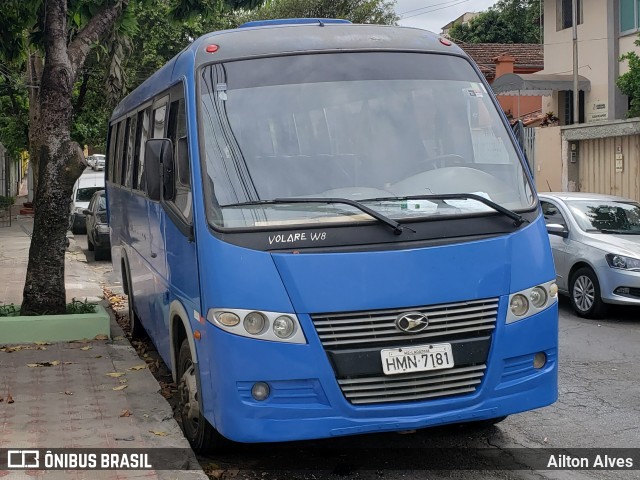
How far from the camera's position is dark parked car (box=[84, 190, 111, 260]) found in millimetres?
19078

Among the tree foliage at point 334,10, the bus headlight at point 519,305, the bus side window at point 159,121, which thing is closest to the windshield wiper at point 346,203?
the bus headlight at point 519,305

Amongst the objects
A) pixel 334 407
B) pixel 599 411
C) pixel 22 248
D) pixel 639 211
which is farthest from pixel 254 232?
pixel 22 248

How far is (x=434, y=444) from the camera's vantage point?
6059 millimetres

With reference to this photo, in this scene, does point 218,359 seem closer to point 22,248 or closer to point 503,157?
point 503,157

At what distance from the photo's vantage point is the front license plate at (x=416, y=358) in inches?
190

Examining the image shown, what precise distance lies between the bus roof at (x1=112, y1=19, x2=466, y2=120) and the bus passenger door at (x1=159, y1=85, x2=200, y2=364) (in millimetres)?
312

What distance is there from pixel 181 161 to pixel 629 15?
2271 cm

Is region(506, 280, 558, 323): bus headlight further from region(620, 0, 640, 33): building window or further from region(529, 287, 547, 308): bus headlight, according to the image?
region(620, 0, 640, 33): building window

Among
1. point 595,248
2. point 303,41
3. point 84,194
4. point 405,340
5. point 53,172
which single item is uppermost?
point 303,41

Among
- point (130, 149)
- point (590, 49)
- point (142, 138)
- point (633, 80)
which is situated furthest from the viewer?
Result: point (590, 49)

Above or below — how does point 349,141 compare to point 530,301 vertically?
above

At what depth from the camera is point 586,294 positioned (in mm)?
11188

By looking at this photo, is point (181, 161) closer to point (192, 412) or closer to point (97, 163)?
point (192, 412)

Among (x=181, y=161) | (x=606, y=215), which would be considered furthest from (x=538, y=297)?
(x=606, y=215)
